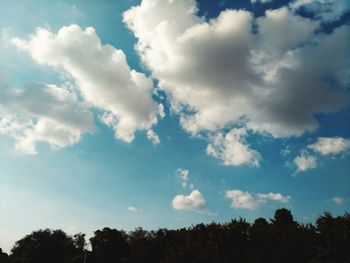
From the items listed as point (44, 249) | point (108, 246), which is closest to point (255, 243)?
point (108, 246)

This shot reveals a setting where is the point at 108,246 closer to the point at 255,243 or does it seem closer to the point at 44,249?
the point at 44,249

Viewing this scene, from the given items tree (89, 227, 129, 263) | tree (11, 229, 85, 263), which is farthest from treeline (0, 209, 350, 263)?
tree (11, 229, 85, 263)

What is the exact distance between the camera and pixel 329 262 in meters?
36.3

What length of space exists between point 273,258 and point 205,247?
35.0ft

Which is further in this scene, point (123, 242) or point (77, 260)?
point (123, 242)

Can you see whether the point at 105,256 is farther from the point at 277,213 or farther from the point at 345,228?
the point at 345,228

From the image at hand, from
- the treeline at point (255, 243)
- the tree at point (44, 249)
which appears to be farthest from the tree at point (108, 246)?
the treeline at point (255, 243)

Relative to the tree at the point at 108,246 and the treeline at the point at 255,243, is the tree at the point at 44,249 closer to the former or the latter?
the tree at the point at 108,246

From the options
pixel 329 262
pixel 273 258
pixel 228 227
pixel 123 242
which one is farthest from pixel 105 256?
pixel 329 262

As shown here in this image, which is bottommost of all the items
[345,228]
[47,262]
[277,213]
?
[47,262]

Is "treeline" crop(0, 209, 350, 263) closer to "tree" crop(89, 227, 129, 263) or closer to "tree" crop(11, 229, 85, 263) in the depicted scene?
"tree" crop(89, 227, 129, 263)

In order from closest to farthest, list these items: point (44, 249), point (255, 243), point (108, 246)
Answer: point (255, 243)
point (44, 249)
point (108, 246)

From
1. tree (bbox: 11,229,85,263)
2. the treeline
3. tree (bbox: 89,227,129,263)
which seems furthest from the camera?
tree (bbox: 89,227,129,263)

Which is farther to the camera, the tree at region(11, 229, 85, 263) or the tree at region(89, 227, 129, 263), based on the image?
the tree at region(89, 227, 129, 263)
